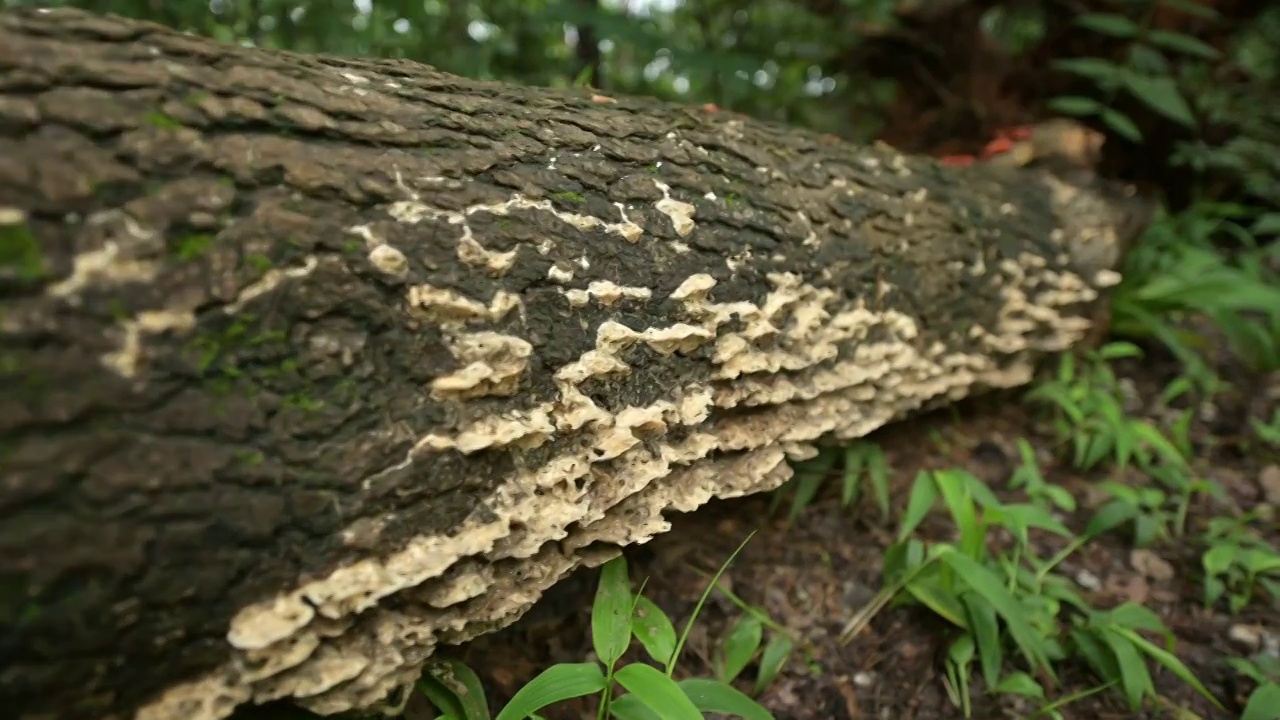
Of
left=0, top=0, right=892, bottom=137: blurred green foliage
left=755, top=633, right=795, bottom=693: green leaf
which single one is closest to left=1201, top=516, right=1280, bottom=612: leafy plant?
left=755, top=633, right=795, bottom=693: green leaf

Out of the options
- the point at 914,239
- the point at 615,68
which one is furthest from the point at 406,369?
the point at 615,68

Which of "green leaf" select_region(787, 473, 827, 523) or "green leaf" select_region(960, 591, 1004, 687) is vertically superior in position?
"green leaf" select_region(787, 473, 827, 523)

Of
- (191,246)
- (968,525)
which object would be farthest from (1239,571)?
(191,246)

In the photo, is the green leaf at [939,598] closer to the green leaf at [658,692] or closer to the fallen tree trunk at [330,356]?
the fallen tree trunk at [330,356]

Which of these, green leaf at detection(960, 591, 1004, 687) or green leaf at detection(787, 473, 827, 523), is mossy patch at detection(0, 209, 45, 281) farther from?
green leaf at detection(960, 591, 1004, 687)

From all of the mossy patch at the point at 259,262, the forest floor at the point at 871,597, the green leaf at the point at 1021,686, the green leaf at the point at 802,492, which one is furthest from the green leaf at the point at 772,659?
the mossy patch at the point at 259,262

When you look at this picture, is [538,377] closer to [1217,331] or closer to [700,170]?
[700,170]

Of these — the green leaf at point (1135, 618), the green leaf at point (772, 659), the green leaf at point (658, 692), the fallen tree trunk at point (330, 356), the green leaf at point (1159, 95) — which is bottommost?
the green leaf at point (772, 659)

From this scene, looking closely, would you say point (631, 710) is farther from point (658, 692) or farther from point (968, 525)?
point (968, 525)
